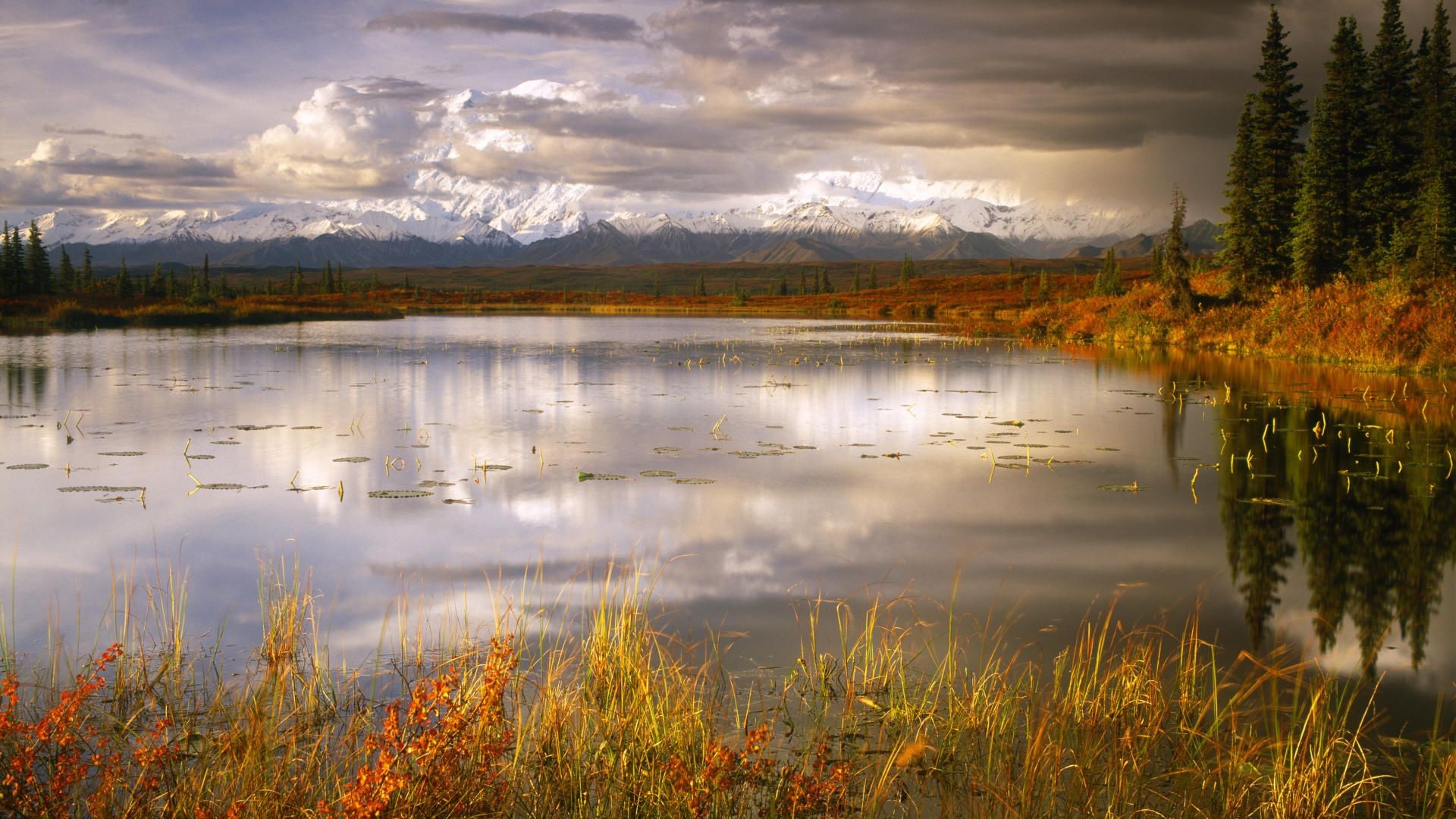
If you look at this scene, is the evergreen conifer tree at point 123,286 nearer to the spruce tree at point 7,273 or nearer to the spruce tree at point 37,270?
the spruce tree at point 37,270

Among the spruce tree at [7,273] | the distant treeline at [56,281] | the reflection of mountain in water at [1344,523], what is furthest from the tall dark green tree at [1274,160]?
the spruce tree at [7,273]

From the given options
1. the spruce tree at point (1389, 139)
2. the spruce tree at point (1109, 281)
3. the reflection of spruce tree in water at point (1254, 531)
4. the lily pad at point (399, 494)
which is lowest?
the reflection of spruce tree in water at point (1254, 531)

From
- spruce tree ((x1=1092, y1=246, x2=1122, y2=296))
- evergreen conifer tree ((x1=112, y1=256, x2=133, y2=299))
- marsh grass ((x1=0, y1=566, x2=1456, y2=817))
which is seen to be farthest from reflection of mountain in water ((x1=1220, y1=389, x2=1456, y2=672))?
evergreen conifer tree ((x1=112, y1=256, x2=133, y2=299))

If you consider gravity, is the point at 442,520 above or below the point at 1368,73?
below

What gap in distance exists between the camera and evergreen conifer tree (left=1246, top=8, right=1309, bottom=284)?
50938 millimetres

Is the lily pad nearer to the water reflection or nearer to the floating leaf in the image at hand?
the floating leaf

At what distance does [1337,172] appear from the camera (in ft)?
159

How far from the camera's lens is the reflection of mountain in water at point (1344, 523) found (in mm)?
10164

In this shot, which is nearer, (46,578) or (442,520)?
(46,578)

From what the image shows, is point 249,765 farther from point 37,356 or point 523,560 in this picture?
point 37,356

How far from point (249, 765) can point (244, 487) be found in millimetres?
10727

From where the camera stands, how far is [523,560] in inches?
455

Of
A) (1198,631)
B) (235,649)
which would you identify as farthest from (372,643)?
(1198,631)

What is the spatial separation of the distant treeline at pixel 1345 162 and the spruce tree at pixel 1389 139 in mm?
54
